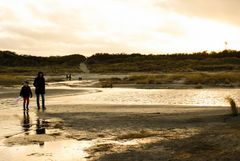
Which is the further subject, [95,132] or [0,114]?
[0,114]

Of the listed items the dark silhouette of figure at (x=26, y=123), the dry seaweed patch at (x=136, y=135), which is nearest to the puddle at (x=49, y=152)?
the dry seaweed patch at (x=136, y=135)

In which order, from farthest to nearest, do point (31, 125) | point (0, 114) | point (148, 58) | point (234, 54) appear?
point (148, 58) → point (234, 54) → point (0, 114) → point (31, 125)

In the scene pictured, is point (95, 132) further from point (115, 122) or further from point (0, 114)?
point (0, 114)

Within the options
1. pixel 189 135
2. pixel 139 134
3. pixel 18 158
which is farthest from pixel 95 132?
pixel 18 158

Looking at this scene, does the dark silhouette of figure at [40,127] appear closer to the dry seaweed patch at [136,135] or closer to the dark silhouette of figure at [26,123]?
the dark silhouette of figure at [26,123]

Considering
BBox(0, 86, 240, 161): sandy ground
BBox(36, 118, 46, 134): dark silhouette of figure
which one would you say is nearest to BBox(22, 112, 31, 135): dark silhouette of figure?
BBox(0, 86, 240, 161): sandy ground

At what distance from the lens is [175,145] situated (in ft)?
41.9

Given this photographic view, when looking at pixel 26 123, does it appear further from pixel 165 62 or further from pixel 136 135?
pixel 165 62

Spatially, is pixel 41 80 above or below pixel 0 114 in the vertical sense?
above

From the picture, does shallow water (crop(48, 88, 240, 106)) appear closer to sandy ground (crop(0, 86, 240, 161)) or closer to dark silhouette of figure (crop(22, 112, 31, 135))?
sandy ground (crop(0, 86, 240, 161))

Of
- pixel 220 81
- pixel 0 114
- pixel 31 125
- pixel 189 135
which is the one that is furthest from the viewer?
pixel 220 81

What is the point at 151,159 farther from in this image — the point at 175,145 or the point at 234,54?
the point at 234,54

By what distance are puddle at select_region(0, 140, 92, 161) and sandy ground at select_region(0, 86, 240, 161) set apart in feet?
0.08

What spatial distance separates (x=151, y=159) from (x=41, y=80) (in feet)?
50.5
